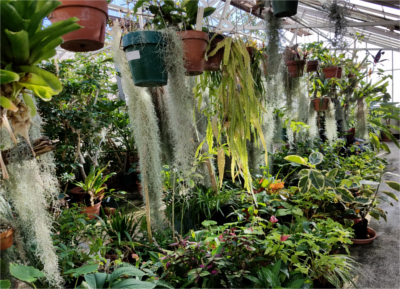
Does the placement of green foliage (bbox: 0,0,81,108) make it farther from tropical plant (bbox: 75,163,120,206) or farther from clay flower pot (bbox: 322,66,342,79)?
clay flower pot (bbox: 322,66,342,79)

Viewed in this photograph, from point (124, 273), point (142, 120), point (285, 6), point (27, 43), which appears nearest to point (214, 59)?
point (142, 120)

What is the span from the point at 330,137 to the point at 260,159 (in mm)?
1301

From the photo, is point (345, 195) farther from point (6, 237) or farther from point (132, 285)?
point (6, 237)

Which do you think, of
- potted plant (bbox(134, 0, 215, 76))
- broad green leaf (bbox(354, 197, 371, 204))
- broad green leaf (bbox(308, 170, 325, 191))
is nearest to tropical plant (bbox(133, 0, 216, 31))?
potted plant (bbox(134, 0, 215, 76))

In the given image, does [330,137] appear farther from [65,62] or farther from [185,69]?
[65,62]

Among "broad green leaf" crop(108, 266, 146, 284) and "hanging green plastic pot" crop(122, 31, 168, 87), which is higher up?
"hanging green plastic pot" crop(122, 31, 168, 87)

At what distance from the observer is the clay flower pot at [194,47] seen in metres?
1.18

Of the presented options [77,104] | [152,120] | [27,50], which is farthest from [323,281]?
[77,104]

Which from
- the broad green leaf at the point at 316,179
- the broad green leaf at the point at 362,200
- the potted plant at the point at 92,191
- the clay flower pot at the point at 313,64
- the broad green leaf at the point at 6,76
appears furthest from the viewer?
the potted plant at the point at 92,191

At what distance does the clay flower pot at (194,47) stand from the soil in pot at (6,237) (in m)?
1.12

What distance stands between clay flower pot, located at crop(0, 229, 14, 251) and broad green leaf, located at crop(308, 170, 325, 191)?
1.86 m

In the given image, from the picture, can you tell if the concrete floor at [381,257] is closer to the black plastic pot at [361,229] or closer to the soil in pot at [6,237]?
the black plastic pot at [361,229]

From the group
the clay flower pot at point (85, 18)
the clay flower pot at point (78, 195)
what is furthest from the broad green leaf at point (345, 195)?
the clay flower pot at point (78, 195)

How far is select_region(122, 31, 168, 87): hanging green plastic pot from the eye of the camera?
1123 millimetres
